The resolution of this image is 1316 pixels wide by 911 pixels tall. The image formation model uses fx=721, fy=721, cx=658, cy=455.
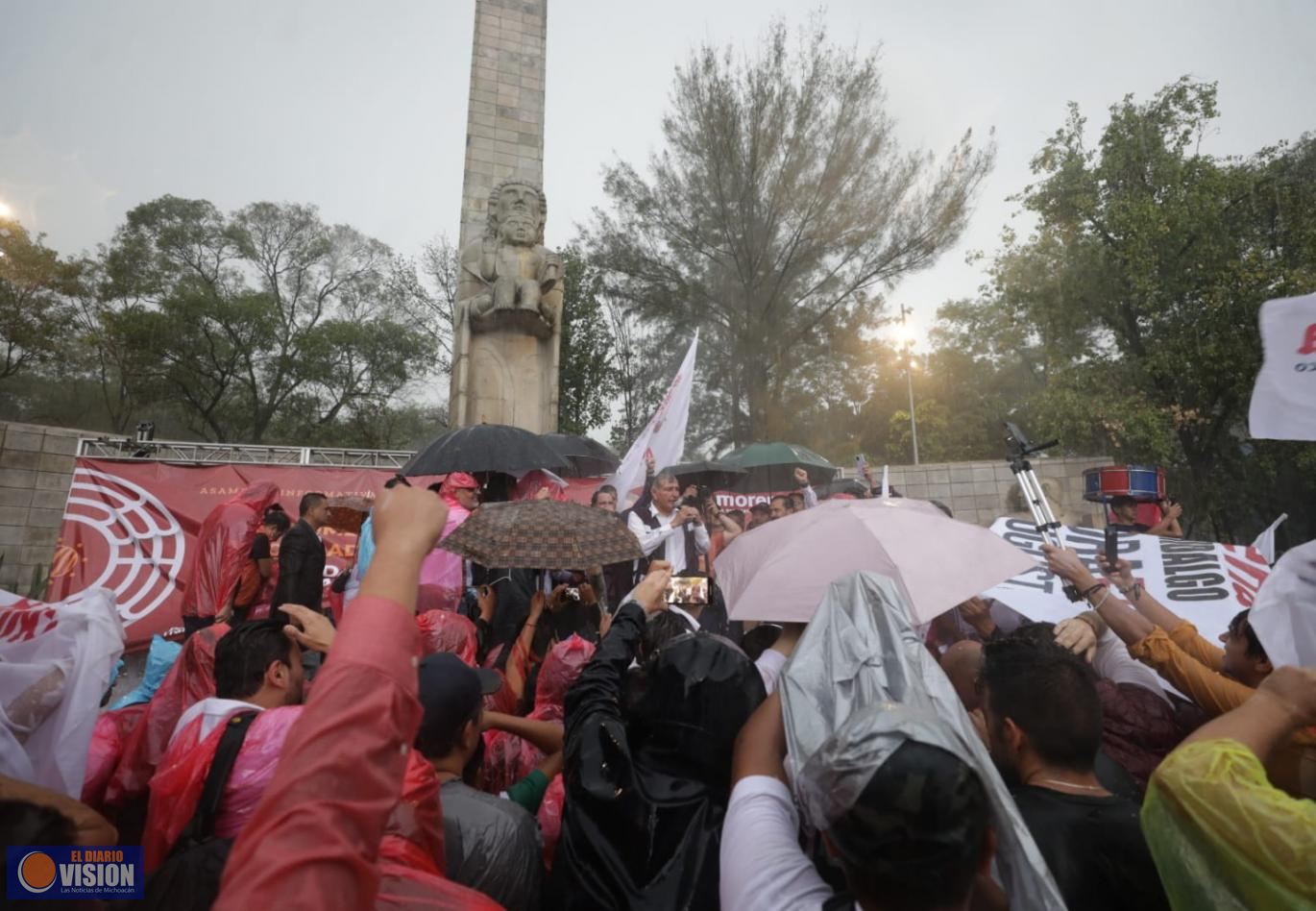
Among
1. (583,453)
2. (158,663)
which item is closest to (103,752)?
(158,663)

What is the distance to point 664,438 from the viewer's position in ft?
16.1

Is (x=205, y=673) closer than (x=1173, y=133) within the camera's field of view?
Yes

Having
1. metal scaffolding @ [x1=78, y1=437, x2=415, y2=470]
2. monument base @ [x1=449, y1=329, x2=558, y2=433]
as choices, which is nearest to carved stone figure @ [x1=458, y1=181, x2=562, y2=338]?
monument base @ [x1=449, y1=329, x2=558, y2=433]

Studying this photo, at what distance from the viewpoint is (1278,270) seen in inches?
508

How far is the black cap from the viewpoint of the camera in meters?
1.63

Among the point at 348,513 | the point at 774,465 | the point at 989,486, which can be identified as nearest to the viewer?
the point at 348,513

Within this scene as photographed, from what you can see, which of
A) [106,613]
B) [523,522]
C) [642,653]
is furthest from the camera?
[523,522]

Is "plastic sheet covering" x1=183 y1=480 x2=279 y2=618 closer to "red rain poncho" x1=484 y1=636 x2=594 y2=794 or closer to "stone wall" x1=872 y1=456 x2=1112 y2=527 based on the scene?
"red rain poncho" x1=484 y1=636 x2=594 y2=794

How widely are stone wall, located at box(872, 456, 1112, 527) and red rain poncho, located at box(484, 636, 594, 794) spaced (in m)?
10.8

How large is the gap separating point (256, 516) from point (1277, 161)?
1855 centimetres

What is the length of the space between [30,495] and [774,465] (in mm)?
9918

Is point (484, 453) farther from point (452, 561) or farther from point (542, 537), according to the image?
point (542, 537)

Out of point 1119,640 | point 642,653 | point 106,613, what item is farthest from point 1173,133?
point 106,613

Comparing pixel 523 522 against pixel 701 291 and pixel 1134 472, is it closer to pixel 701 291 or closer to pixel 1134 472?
pixel 1134 472
